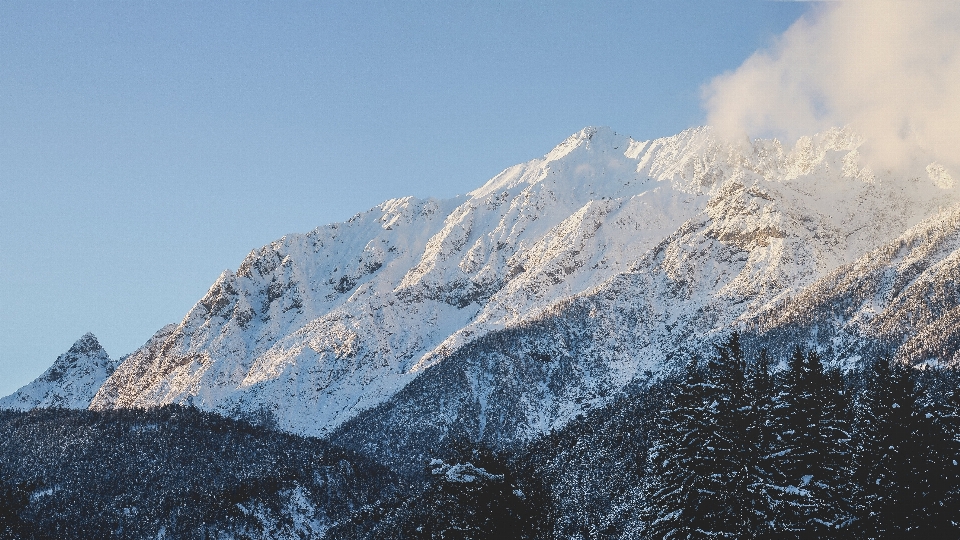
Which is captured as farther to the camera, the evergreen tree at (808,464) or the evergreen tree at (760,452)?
the evergreen tree at (808,464)

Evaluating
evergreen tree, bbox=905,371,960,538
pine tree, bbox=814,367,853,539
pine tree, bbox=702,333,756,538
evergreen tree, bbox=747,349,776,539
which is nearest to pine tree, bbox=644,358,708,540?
pine tree, bbox=702,333,756,538

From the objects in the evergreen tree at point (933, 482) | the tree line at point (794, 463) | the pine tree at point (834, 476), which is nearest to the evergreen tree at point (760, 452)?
the tree line at point (794, 463)

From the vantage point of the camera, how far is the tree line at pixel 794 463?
4234 centimetres

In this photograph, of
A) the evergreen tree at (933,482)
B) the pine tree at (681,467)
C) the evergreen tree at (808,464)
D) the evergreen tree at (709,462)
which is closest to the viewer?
the evergreen tree at (709,462)

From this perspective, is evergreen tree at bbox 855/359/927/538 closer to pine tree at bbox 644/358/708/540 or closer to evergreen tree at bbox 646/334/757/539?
evergreen tree at bbox 646/334/757/539

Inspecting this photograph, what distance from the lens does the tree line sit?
42.3 metres

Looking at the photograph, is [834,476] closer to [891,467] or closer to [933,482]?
[891,467]

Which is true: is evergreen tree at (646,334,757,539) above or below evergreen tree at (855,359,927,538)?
above

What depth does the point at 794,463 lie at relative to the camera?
44.5 m

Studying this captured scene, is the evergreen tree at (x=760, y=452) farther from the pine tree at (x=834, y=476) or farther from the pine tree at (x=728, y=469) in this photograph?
the pine tree at (x=834, y=476)


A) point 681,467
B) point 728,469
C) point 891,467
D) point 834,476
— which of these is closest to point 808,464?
point 834,476

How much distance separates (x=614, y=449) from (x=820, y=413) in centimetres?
13113

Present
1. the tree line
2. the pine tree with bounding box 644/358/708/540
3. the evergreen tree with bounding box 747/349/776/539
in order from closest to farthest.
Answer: the evergreen tree with bounding box 747/349/776/539, the tree line, the pine tree with bounding box 644/358/708/540

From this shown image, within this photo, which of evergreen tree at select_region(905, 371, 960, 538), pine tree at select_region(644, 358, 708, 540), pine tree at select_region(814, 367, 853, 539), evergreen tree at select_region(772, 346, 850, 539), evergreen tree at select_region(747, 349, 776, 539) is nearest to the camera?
evergreen tree at select_region(747, 349, 776, 539)
